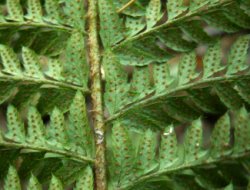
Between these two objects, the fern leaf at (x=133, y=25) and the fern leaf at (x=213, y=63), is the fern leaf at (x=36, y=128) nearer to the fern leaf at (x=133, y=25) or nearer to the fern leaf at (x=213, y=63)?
the fern leaf at (x=133, y=25)

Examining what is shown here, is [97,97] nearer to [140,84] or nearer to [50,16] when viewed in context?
[140,84]

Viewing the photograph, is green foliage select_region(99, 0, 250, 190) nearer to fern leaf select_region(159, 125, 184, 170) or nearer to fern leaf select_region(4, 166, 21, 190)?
fern leaf select_region(159, 125, 184, 170)

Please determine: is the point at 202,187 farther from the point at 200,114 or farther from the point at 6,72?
the point at 6,72

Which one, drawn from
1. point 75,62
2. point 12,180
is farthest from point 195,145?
point 12,180

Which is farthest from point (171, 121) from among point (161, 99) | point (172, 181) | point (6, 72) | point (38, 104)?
point (6, 72)

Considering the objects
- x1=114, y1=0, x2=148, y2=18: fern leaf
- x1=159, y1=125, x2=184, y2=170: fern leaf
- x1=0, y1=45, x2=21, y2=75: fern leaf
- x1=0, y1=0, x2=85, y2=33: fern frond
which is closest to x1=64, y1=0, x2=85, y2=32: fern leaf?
x1=0, y1=0, x2=85, y2=33: fern frond

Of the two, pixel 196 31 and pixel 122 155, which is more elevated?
pixel 196 31

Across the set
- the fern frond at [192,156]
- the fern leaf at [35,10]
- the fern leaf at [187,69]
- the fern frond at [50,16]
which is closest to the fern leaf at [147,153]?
the fern frond at [192,156]

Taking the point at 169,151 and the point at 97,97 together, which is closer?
the point at 169,151
